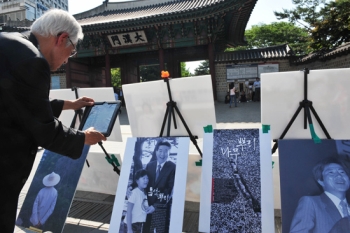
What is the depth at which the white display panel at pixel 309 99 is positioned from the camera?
1.81 metres

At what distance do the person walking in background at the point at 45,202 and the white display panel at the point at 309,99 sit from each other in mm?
1763

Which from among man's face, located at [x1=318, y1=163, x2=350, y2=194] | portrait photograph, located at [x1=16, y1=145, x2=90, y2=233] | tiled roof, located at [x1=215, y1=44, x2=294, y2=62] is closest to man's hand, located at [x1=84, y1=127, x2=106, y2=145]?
portrait photograph, located at [x1=16, y1=145, x2=90, y2=233]

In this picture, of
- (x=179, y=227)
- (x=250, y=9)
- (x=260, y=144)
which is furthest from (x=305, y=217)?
(x=250, y=9)

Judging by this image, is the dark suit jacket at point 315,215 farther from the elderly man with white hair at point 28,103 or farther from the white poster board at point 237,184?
the elderly man with white hair at point 28,103

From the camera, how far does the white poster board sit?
1.57 meters

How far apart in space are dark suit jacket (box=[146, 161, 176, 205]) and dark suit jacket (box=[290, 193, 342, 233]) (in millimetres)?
768

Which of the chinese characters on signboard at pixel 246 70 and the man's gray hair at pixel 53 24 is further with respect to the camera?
the chinese characters on signboard at pixel 246 70

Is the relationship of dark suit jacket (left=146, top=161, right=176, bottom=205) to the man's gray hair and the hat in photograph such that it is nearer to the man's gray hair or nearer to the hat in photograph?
the hat in photograph

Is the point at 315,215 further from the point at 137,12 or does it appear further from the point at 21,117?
the point at 137,12

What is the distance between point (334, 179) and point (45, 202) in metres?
2.09

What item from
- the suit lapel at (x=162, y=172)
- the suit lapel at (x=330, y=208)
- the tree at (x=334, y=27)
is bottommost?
the suit lapel at (x=330, y=208)

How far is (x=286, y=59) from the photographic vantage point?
40.9ft

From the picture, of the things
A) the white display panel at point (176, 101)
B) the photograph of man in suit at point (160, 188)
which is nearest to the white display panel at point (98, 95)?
the white display panel at point (176, 101)

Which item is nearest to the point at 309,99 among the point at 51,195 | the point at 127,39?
the point at 51,195
